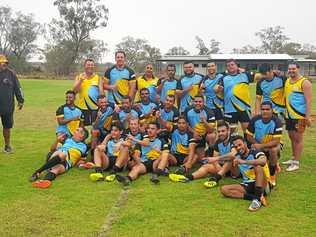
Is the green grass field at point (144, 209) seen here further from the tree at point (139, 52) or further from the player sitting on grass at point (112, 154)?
the tree at point (139, 52)

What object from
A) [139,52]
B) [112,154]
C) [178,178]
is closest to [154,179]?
[178,178]

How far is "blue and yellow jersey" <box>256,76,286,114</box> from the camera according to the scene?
823 cm

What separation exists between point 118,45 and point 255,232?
267 feet

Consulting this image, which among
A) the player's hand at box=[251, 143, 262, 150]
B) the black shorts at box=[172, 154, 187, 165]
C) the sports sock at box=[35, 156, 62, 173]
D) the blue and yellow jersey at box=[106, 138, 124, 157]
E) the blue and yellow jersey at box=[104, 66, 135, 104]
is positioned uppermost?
the blue and yellow jersey at box=[104, 66, 135, 104]

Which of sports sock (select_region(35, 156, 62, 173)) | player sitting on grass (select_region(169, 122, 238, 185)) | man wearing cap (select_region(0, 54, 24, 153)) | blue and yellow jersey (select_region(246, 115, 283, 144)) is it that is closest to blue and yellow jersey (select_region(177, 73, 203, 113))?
player sitting on grass (select_region(169, 122, 238, 185))

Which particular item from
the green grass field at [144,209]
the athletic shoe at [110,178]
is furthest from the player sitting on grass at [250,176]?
the athletic shoe at [110,178]

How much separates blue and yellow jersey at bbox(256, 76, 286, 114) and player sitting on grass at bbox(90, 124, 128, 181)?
2.74m

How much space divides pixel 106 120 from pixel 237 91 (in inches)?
101

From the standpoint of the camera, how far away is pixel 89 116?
355 inches

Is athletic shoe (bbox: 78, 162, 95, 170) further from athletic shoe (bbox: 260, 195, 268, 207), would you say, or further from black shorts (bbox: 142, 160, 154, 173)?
athletic shoe (bbox: 260, 195, 268, 207)

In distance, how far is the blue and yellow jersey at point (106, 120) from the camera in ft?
28.4

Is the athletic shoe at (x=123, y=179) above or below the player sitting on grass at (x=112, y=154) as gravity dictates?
below

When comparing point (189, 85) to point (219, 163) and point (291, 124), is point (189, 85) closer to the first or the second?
point (219, 163)

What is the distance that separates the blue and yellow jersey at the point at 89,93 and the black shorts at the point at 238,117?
261 cm
